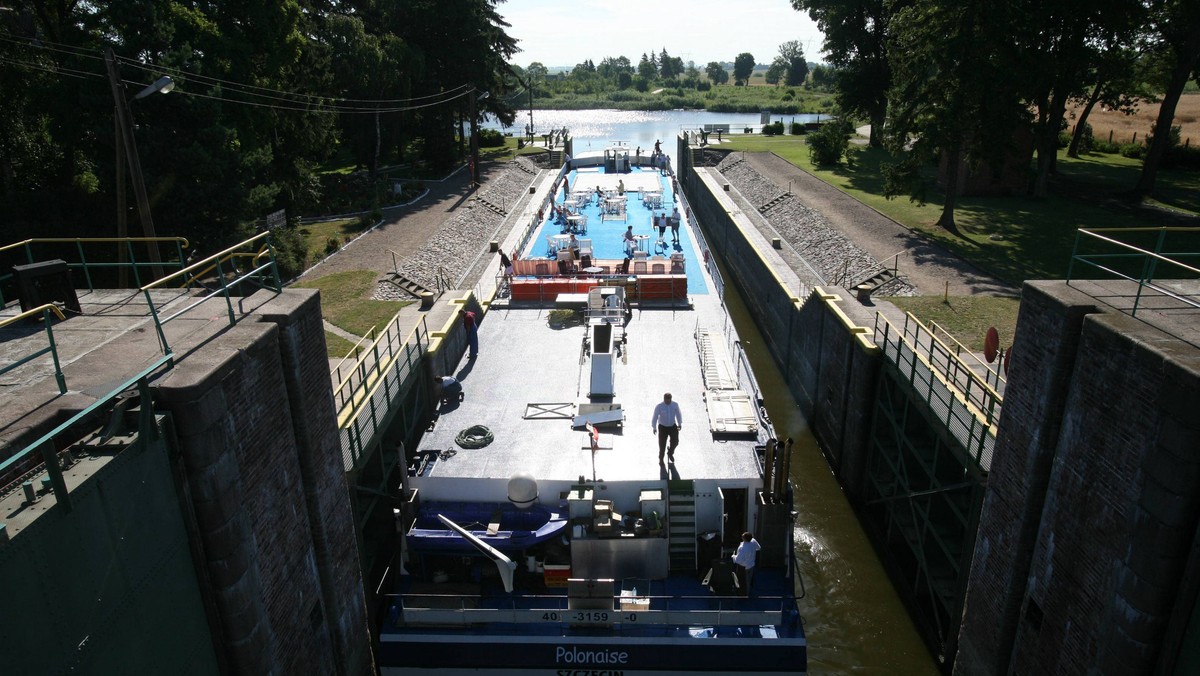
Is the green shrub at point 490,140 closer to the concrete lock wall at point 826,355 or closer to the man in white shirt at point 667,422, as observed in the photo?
the concrete lock wall at point 826,355

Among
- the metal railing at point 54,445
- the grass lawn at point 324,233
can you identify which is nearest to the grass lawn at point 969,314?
the metal railing at point 54,445

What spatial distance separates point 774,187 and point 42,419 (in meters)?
42.2

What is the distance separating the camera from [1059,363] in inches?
362

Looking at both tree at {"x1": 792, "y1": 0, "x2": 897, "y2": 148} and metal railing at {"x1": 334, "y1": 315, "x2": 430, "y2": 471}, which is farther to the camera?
tree at {"x1": 792, "y1": 0, "x2": 897, "y2": 148}

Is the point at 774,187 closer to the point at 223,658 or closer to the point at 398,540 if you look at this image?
the point at 398,540

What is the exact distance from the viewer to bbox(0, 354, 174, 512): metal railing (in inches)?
220

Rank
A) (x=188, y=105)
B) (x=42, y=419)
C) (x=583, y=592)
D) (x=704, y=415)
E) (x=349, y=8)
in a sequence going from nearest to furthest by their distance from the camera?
(x=42, y=419) < (x=583, y=592) < (x=704, y=415) < (x=188, y=105) < (x=349, y=8)

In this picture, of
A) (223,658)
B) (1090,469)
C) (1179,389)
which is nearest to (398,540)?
(223,658)

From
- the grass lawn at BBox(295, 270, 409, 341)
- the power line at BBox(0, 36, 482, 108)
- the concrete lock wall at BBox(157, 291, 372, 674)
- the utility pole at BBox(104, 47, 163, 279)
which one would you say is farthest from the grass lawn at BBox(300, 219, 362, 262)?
the concrete lock wall at BBox(157, 291, 372, 674)

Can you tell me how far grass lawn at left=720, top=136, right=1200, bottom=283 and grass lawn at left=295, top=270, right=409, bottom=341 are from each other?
68.9ft

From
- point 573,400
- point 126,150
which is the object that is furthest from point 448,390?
point 126,150

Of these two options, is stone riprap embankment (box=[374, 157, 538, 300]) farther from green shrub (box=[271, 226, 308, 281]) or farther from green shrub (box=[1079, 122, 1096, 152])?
green shrub (box=[1079, 122, 1096, 152])

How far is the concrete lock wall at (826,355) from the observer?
18.0 metres

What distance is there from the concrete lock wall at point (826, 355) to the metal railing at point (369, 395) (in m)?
10.6
